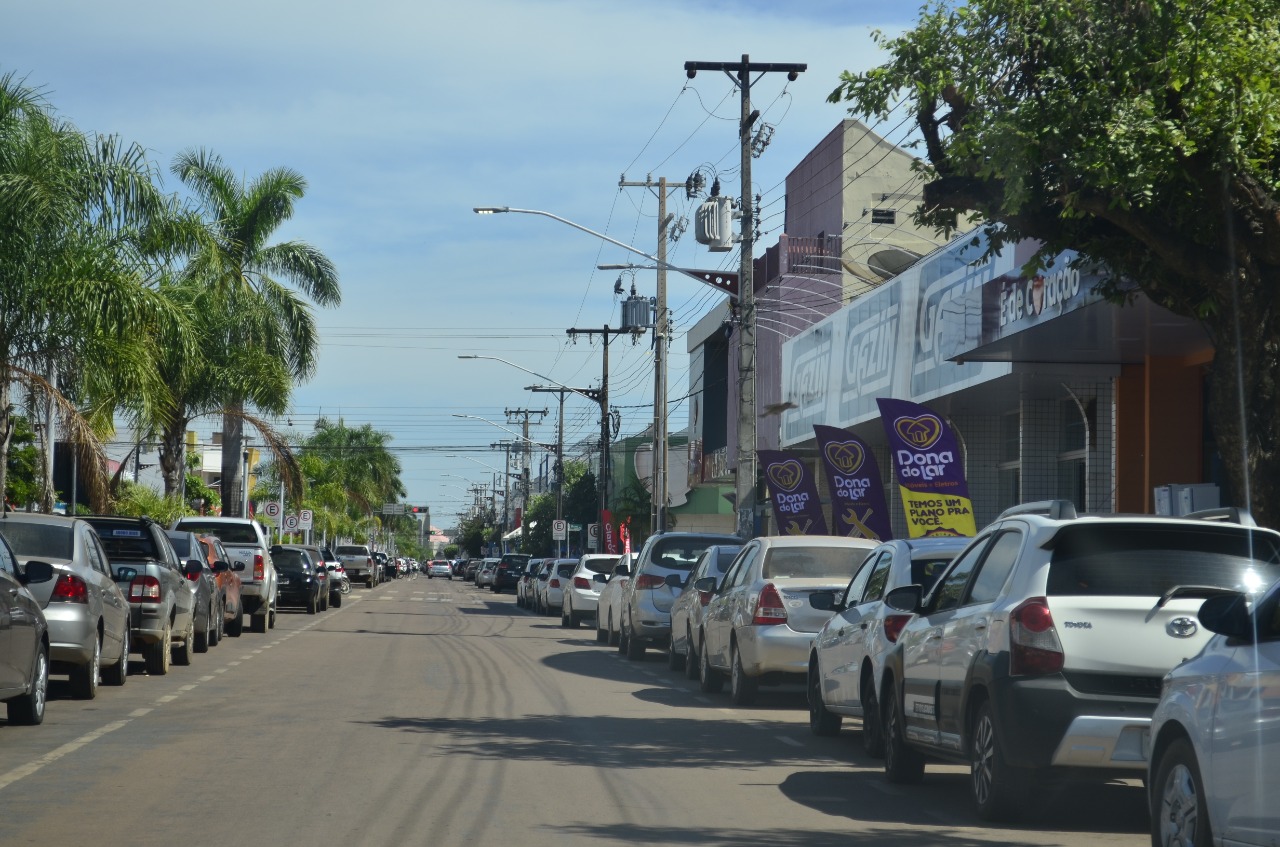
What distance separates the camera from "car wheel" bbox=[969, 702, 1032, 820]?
8742 mm

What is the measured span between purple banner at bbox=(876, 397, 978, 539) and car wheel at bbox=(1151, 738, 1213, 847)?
13.5 metres

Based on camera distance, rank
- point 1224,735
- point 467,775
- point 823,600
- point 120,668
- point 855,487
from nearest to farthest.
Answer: point 1224,735, point 467,775, point 823,600, point 120,668, point 855,487

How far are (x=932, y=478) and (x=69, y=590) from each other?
10557mm

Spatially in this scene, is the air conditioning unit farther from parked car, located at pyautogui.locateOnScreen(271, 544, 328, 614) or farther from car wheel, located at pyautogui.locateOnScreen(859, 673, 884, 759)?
car wheel, located at pyautogui.locateOnScreen(859, 673, 884, 759)

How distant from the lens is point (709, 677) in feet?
58.6

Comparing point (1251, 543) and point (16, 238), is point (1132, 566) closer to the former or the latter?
point (1251, 543)

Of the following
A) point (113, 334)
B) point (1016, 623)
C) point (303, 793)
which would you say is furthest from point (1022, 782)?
point (113, 334)

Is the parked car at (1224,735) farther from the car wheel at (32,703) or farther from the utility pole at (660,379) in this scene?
the utility pole at (660,379)

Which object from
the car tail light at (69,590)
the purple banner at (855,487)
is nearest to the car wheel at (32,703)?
the car tail light at (69,590)

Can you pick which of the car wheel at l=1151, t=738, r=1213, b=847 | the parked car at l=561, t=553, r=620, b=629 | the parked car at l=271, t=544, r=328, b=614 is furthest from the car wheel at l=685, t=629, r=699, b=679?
the parked car at l=271, t=544, r=328, b=614

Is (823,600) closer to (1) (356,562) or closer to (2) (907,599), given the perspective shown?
(2) (907,599)

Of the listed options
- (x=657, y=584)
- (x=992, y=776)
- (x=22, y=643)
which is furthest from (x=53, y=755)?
(x=657, y=584)

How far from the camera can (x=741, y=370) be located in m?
28.4

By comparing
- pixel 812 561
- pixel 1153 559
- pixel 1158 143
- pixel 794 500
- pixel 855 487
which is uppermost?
pixel 1158 143
